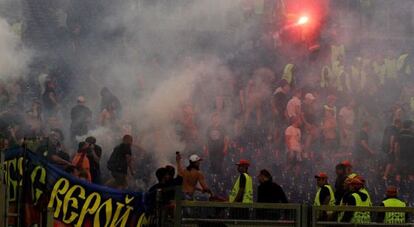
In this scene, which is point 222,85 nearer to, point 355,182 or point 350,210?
point 355,182

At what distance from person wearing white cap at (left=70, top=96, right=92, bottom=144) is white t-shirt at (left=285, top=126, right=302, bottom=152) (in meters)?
4.13

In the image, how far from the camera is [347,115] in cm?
→ 2228

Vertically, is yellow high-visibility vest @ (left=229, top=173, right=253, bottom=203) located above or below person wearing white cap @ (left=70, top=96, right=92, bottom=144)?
below

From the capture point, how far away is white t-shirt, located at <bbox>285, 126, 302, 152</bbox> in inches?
829

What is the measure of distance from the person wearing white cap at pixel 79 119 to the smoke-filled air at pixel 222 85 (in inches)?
0.9

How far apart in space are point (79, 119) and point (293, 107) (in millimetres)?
4704

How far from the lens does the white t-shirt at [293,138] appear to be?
829 inches

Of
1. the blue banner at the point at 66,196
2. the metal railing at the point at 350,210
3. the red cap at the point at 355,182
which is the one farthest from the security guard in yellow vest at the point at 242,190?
the blue banner at the point at 66,196

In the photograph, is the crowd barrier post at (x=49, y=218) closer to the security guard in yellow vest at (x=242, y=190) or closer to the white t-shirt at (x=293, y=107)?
the security guard in yellow vest at (x=242, y=190)

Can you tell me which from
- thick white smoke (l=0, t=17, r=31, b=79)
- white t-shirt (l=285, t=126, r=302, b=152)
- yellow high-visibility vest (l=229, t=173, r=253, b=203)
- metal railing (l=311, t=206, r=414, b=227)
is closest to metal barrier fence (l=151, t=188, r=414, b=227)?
metal railing (l=311, t=206, r=414, b=227)

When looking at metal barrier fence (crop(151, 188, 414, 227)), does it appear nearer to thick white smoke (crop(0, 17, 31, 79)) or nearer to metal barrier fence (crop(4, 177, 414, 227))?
metal barrier fence (crop(4, 177, 414, 227))

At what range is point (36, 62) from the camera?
66.1 ft

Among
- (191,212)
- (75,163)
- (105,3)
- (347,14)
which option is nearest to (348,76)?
(347,14)

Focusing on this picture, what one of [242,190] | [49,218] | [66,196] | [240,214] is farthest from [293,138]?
[49,218]
